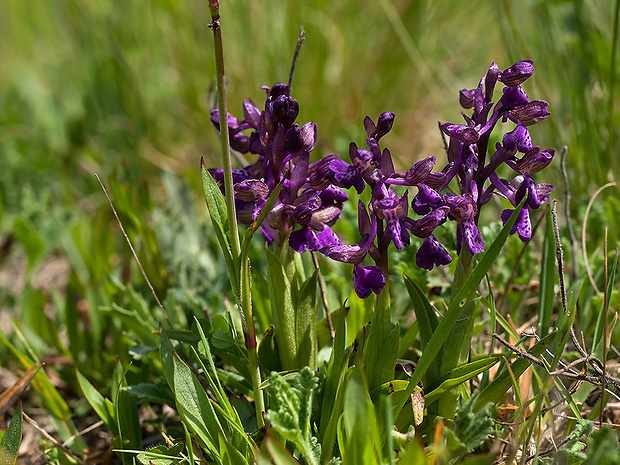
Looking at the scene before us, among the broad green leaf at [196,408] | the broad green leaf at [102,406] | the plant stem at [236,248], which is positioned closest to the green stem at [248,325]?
the plant stem at [236,248]

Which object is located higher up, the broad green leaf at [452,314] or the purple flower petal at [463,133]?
the purple flower petal at [463,133]

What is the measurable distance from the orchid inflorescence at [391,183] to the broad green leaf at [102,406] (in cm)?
63

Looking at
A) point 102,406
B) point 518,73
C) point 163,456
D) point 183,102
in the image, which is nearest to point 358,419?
point 163,456

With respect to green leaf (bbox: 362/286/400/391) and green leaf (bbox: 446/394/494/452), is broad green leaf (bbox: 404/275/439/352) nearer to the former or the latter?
green leaf (bbox: 362/286/400/391)

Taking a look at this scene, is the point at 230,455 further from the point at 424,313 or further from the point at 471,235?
the point at 471,235

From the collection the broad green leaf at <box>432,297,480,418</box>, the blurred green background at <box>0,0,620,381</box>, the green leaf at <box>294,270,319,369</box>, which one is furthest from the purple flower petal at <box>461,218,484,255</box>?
the blurred green background at <box>0,0,620,381</box>

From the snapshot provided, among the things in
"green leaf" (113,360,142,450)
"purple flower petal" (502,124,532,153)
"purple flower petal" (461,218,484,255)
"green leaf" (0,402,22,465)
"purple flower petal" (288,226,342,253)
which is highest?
"purple flower petal" (502,124,532,153)

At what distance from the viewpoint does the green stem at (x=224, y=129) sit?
39.7 inches

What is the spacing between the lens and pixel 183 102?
3.89m

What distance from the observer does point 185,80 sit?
3.68 m

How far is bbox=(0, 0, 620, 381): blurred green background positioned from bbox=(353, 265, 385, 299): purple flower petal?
1101 mm

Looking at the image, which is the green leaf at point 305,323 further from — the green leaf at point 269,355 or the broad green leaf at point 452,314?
the broad green leaf at point 452,314

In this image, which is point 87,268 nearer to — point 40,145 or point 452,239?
point 40,145

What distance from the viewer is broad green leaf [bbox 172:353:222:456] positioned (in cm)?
117
